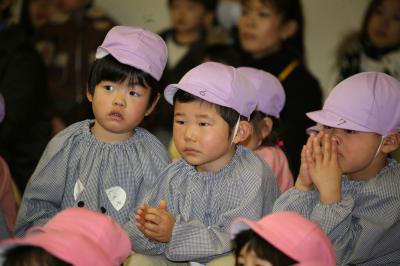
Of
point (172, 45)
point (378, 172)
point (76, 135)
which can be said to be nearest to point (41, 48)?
point (172, 45)

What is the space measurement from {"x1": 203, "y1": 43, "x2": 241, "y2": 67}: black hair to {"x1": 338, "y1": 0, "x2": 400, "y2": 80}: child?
78cm

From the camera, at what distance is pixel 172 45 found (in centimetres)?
512

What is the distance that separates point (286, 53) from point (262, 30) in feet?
0.72

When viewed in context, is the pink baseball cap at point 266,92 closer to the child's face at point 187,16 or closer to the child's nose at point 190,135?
the child's nose at point 190,135

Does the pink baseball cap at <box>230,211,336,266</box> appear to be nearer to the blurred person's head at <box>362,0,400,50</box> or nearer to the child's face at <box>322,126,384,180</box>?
the child's face at <box>322,126,384,180</box>

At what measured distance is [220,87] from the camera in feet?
9.11

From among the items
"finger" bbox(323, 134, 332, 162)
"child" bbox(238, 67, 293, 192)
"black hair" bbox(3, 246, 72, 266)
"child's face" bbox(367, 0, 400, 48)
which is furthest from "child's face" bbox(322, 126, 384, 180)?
"child's face" bbox(367, 0, 400, 48)

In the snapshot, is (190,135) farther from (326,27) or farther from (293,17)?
(326,27)

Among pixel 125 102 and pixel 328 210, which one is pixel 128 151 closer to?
pixel 125 102

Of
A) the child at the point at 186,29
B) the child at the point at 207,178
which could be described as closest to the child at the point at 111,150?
the child at the point at 207,178

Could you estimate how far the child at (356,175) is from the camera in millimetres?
2619

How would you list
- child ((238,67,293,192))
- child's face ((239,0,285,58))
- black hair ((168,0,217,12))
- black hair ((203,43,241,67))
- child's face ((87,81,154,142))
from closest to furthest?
child's face ((87,81,154,142)) → child ((238,67,293,192)) → black hair ((203,43,241,67)) → child's face ((239,0,285,58)) → black hair ((168,0,217,12))

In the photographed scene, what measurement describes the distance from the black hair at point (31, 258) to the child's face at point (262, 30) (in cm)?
283

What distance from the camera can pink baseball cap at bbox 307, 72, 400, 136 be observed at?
2.75 m
